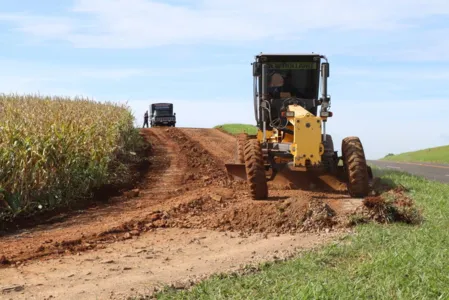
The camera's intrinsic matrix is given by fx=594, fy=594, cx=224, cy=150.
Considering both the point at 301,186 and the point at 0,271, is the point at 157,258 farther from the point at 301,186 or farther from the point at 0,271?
the point at 301,186

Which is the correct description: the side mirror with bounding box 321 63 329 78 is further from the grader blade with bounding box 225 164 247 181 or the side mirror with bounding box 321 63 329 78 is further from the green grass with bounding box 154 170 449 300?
the green grass with bounding box 154 170 449 300

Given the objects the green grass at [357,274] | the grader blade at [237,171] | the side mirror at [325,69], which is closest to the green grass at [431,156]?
the side mirror at [325,69]

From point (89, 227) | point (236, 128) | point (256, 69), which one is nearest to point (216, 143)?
point (236, 128)

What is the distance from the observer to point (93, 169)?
13.4 m

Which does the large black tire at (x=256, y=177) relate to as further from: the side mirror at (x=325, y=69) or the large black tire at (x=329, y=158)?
the side mirror at (x=325, y=69)

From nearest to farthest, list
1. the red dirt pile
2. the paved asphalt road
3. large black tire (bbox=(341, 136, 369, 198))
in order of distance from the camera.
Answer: the red dirt pile
large black tire (bbox=(341, 136, 369, 198))
the paved asphalt road

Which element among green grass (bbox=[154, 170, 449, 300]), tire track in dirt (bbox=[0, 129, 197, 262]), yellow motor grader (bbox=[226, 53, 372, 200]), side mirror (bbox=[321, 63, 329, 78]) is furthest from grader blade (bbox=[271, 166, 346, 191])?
green grass (bbox=[154, 170, 449, 300])

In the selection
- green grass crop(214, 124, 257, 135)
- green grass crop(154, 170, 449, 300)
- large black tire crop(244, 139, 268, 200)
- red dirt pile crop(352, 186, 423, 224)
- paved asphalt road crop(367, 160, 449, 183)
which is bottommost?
green grass crop(154, 170, 449, 300)

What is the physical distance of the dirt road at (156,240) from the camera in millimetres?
6809

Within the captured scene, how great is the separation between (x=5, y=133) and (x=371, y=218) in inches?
277

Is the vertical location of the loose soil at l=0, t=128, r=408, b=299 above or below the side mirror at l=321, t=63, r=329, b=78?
below

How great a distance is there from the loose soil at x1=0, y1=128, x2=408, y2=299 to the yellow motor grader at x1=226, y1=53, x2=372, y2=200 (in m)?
0.52

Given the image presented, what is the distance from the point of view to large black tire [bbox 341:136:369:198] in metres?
12.2

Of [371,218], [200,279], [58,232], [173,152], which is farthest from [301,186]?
[173,152]
